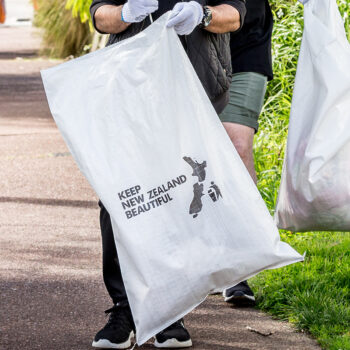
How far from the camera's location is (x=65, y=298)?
15.8 feet

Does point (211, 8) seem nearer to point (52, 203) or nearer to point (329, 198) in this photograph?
point (329, 198)

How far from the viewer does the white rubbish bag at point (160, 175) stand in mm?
3453

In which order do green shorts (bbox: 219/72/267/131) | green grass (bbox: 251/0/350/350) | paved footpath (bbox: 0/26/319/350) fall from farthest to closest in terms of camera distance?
1. green shorts (bbox: 219/72/267/131)
2. green grass (bbox: 251/0/350/350)
3. paved footpath (bbox: 0/26/319/350)

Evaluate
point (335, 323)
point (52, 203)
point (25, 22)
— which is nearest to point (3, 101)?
point (52, 203)

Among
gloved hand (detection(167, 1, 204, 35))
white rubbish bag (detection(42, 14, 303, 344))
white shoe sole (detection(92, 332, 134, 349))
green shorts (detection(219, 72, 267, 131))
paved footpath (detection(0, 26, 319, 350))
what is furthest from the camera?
green shorts (detection(219, 72, 267, 131))

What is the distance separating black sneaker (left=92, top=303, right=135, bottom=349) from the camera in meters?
4.00

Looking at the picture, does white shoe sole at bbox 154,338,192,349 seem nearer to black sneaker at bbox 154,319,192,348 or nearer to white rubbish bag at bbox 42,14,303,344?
black sneaker at bbox 154,319,192,348

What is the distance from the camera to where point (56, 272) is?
530 centimetres

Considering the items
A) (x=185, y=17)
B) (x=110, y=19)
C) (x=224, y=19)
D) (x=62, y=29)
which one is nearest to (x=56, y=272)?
(x=110, y=19)

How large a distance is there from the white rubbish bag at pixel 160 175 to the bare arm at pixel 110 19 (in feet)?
0.97

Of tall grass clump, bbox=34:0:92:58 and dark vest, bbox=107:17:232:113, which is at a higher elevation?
dark vest, bbox=107:17:232:113

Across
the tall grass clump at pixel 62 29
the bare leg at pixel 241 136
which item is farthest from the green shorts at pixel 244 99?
the tall grass clump at pixel 62 29

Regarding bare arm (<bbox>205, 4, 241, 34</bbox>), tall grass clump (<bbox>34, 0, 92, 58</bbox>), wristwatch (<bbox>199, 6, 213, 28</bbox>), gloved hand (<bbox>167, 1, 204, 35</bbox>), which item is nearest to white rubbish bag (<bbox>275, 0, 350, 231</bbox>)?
bare arm (<bbox>205, 4, 241, 34</bbox>)

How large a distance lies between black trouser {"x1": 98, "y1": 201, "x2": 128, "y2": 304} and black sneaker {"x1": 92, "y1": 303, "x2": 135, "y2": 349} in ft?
0.16
